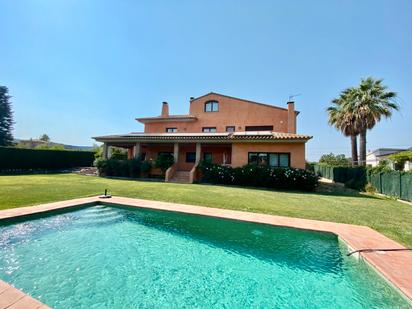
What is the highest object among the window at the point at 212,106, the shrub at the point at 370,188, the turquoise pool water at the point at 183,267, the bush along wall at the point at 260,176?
the window at the point at 212,106

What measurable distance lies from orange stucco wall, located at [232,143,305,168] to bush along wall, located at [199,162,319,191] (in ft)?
4.32

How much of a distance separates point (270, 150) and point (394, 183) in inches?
370

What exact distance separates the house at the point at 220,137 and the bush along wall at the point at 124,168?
51.3 inches

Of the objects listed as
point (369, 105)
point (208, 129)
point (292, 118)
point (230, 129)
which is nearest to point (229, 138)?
point (230, 129)

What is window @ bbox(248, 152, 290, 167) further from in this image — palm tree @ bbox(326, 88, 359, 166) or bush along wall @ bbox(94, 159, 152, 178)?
bush along wall @ bbox(94, 159, 152, 178)

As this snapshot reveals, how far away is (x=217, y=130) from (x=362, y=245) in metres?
21.5

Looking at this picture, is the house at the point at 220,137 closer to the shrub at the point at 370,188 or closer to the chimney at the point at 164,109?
the chimney at the point at 164,109

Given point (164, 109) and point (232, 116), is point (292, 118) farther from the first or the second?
point (164, 109)

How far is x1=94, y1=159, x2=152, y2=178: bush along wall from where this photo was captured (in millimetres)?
22020

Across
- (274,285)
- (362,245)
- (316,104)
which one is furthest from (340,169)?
(274,285)

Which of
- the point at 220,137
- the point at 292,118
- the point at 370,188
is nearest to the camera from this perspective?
the point at 370,188

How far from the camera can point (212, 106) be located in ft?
89.4

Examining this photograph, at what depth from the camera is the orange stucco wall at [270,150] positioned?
18656 mm

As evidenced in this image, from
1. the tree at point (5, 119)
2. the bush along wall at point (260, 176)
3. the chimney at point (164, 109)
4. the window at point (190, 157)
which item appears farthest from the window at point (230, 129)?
the tree at point (5, 119)
